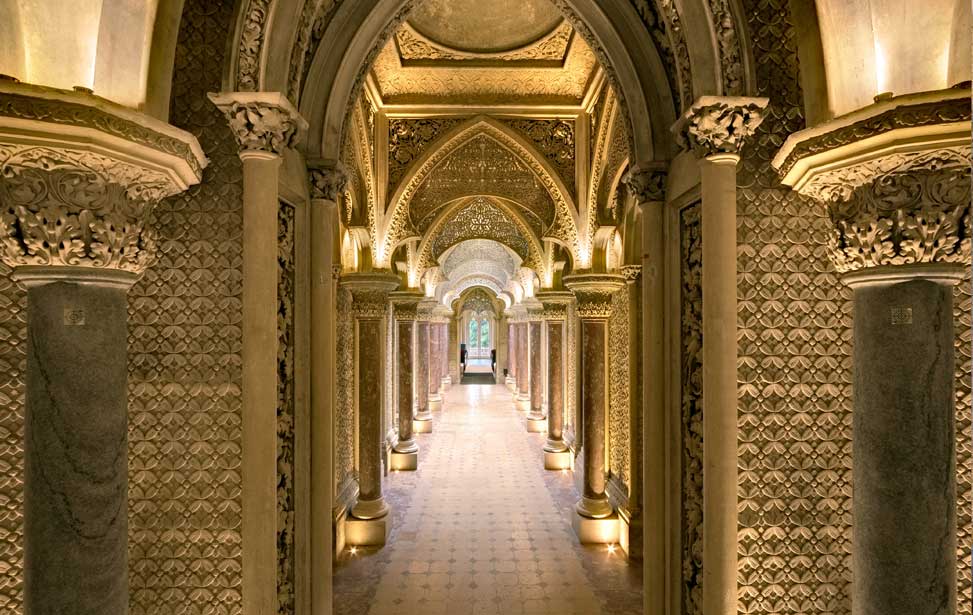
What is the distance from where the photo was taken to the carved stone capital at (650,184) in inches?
127

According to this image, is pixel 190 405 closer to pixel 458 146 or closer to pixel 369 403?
pixel 369 403

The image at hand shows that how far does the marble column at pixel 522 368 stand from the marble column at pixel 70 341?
15.1m

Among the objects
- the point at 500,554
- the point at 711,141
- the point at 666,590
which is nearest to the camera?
the point at 711,141

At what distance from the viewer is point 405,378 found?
9.71 m

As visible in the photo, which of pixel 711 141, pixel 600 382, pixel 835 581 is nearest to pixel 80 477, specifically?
pixel 711 141

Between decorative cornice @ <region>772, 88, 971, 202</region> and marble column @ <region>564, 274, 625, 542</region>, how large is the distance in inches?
204

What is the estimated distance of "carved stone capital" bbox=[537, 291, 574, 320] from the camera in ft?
34.0

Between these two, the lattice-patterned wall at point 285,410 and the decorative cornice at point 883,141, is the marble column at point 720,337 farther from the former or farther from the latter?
the lattice-patterned wall at point 285,410

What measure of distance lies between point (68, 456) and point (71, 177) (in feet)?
3.14

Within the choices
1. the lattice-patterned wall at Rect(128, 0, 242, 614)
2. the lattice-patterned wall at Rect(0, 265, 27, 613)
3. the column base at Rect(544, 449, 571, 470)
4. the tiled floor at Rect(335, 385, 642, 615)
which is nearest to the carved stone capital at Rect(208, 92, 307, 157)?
the lattice-patterned wall at Rect(128, 0, 242, 614)

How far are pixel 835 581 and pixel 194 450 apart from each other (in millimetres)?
3337

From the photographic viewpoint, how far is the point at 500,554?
6.34m

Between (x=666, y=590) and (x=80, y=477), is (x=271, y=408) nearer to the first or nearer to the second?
(x=80, y=477)

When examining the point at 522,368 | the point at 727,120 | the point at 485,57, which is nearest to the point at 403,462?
the point at 485,57
